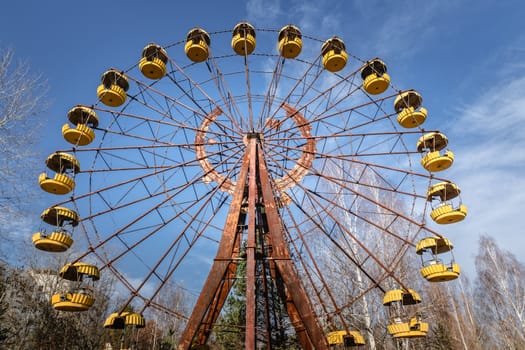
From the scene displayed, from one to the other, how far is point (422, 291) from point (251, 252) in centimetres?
2197

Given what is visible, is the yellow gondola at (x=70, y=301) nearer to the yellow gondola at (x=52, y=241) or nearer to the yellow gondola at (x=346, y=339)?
A: the yellow gondola at (x=52, y=241)

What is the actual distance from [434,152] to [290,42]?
6900 mm

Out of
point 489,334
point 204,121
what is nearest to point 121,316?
point 204,121

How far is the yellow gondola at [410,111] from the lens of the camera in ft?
47.4

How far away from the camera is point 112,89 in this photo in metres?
14.2

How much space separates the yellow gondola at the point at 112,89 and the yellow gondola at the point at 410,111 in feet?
36.6

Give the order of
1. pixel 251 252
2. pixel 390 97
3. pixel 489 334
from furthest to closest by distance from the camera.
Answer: pixel 489 334 < pixel 390 97 < pixel 251 252

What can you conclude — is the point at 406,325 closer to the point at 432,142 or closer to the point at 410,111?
the point at 432,142

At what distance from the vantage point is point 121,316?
11.3m

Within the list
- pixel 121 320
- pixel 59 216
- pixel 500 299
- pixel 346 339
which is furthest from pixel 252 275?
pixel 500 299

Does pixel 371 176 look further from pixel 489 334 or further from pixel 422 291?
pixel 489 334

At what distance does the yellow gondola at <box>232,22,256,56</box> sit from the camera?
49.4 ft

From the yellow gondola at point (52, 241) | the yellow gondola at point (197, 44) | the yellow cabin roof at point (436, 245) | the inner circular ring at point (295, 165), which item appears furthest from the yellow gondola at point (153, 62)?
the yellow cabin roof at point (436, 245)

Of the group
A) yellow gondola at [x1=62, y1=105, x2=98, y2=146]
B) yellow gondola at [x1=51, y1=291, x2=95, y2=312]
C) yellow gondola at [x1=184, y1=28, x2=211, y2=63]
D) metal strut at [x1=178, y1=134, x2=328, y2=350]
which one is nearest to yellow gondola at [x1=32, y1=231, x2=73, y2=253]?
A: yellow gondola at [x1=51, y1=291, x2=95, y2=312]
